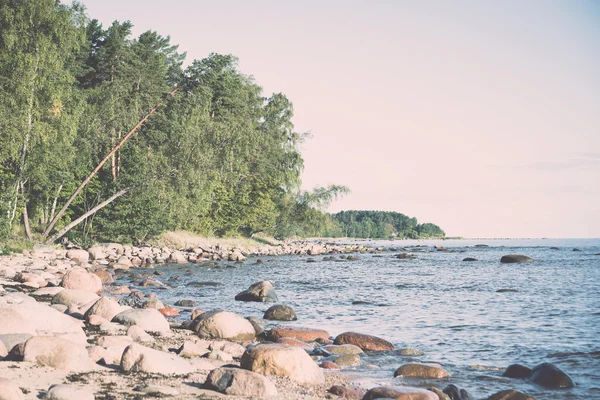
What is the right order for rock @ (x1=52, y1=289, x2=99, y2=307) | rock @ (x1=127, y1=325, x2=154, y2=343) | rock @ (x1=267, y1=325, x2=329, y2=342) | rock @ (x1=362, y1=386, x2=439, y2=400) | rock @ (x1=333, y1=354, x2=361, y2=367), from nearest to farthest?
rock @ (x1=362, y1=386, x2=439, y2=400) < rock @ (x1=333, y1=354, x2=361, y2=367) < rock @ (x1=127, y1=325, x2=154, y2=343) < rock @ (x1=267, y1=325, x2=329, y2=342) < rock @ (x1=52, y1=289, x2=99, y2=307)

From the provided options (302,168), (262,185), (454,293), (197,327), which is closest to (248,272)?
(454,293)

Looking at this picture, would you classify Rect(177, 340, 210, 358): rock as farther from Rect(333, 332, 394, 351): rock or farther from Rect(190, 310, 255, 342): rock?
Rect(333, 332, 394, 351): rock

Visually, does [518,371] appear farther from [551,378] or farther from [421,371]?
[421,371]

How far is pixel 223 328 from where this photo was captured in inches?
384

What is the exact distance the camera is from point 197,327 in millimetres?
9836

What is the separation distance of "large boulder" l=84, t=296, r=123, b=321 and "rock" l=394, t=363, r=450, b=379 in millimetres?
5399

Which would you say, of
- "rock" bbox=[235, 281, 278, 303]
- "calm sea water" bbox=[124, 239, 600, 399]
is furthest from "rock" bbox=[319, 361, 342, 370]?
"rock" bbox=[235, 281, 278, 303]

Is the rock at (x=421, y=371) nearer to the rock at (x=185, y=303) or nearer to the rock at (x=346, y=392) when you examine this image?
the rock at (x=346, y=392)

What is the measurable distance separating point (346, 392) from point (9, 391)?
3.60 meters

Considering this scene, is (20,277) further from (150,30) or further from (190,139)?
(150,30)

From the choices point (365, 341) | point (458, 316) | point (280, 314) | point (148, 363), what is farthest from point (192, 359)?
point (458, 316)

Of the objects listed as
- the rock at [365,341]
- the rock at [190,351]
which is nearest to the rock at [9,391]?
the rock at [190,351]

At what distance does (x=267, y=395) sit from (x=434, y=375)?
2.91m

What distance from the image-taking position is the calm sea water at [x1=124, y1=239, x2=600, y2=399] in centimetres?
794
